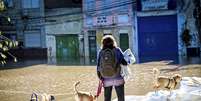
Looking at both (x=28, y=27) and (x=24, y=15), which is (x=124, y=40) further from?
(x=24, y=15)

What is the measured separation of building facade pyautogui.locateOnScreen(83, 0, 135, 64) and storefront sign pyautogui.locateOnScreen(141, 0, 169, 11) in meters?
1.06

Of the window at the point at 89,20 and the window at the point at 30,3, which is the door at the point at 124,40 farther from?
the window at the point at 30,3

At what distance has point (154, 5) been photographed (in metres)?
35.4

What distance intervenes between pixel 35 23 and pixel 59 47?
3.16 meters

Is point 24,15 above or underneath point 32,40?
above

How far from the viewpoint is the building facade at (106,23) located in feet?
119

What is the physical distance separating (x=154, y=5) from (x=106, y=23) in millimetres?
4256


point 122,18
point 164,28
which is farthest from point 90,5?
point 164,28

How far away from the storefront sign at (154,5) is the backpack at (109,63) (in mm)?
27614

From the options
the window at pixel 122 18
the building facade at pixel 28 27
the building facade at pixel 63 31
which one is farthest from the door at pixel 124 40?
the building facade at pixel 28 27

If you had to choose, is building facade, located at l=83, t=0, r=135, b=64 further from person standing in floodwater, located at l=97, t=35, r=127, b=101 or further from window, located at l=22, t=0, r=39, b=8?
person standing in floodwater, located at l=97, t=35, r=127, b=101

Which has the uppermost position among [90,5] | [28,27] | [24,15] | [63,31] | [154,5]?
[90,5]

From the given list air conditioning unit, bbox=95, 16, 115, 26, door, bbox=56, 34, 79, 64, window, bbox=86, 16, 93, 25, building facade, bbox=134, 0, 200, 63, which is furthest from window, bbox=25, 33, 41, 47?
building facade, bbox=134, 0, 200, 63

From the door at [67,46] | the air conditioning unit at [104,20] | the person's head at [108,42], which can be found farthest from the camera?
the door at [67,46]
